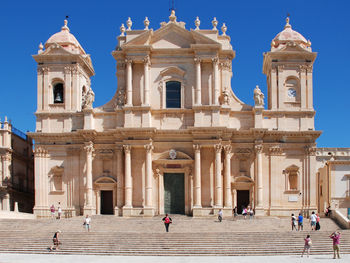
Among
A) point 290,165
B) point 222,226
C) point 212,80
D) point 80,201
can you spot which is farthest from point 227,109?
Result: point 80,201

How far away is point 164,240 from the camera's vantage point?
1268 inches

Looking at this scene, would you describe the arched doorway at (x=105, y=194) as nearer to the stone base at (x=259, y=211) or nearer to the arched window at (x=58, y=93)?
the arched window at (x=58, y=93)

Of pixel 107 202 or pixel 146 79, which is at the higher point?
pixel 146 79

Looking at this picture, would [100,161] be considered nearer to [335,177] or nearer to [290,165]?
[290,165]

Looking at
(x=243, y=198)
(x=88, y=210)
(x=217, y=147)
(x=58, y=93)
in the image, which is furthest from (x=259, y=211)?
(x=58, y=93)

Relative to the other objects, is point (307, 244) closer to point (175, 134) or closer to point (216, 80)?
point (175, 134)

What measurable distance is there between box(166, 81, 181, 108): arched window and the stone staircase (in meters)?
10.5

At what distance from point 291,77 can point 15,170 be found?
24852 mm

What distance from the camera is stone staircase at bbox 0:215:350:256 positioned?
3098 cm

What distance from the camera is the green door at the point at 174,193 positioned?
4394 centimetres

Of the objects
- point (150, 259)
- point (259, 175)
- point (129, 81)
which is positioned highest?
point (129, 81)

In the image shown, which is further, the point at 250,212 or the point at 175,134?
the point at 175,134

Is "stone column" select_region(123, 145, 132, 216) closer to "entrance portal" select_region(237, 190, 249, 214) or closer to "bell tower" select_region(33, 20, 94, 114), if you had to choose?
"bell tower" select_region(33, 20, 94, 114)

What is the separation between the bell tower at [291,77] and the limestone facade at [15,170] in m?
21.8
